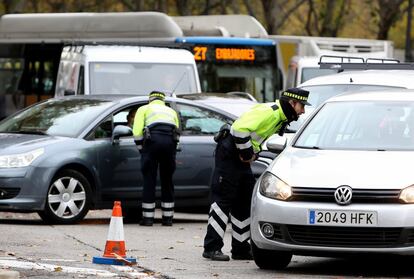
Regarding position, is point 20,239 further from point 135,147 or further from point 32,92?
point 32,92

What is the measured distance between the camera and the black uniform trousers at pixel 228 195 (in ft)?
37.3

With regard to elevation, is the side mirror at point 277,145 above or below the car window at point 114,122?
above

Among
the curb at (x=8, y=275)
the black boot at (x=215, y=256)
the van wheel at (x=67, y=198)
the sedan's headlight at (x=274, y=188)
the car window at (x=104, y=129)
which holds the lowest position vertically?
the van wheel at (x=67, y=198)

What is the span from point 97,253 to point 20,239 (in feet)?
4.09

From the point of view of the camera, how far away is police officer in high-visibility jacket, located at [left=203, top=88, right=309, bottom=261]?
1123 cm

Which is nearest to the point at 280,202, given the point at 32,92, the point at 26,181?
the point at 26,181

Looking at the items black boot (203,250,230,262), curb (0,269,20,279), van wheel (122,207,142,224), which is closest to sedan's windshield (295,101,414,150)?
black boot (203,250,230,262)

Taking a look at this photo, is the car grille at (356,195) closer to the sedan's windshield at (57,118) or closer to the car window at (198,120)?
the sedan's windshield at (57,118)

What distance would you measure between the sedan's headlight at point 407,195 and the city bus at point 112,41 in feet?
51.3

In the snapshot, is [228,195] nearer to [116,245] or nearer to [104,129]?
[116,245]

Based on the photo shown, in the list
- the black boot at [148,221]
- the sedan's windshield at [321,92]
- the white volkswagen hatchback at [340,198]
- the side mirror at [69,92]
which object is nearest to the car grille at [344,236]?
the white volkswagen hatchback at [340,198]

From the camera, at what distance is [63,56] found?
23875 mm

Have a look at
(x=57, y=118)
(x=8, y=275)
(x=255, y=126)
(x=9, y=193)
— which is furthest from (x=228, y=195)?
(x=57, y=118)

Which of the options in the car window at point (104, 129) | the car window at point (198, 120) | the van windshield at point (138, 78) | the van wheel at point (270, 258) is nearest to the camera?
the van wheel at point (270, 258)
